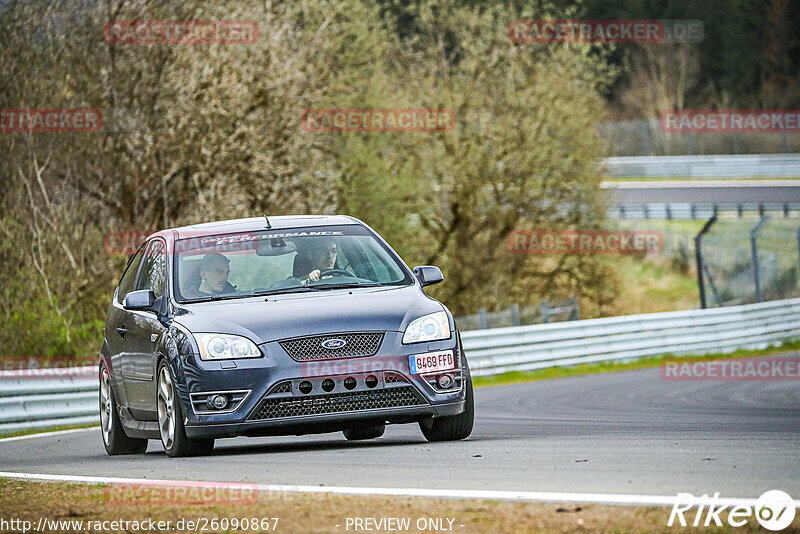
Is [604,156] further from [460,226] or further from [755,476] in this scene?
[755,476]

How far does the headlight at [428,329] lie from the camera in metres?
9.00

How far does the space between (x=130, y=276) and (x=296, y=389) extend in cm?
309

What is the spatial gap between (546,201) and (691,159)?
28668 millimetres

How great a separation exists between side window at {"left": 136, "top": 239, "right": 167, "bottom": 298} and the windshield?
232mm

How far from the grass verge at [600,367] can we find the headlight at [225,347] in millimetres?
13111

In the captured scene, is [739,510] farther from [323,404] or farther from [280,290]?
[280,290]

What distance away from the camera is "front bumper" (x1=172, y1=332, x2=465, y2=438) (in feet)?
28.7

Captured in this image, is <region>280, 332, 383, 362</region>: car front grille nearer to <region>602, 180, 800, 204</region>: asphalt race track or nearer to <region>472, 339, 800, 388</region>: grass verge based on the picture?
<region>472, 339, 800, 388</region>: grass verge

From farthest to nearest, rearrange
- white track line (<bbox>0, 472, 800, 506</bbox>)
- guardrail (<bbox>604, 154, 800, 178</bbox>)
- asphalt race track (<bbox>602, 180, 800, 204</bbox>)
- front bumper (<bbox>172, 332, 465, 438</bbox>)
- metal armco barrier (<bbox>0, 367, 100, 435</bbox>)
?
1. guardrail (<bbox>604, 154, 800, 178</bbox>)
2. asphalt race track (<bbox>602, 180, 800, 204</bbox>)
3. metal armco barrier (<bbox>0, 367, 100, 435</bbox>)
4. front bumper (<bbox>172, 332, 465, 438</bbox>)
5. white track line (<bbox>0, 472, 800, 506</bbox>)

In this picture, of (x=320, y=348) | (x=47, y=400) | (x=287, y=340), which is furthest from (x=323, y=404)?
(x=47, y=400)

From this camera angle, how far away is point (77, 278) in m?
23.2

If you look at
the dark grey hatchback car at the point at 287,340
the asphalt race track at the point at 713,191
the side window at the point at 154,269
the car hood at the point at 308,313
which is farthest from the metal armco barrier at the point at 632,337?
the asphalt race track at the point at 713,191

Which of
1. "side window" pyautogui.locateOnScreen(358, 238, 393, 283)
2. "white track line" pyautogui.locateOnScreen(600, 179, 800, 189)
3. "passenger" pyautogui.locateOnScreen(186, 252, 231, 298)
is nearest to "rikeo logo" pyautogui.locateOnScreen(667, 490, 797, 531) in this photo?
"side window" pyautogui.locateOnScreen(358, 238, 393, 283)

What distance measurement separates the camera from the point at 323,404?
8.82 m
